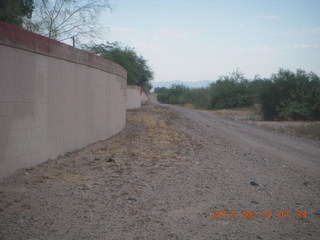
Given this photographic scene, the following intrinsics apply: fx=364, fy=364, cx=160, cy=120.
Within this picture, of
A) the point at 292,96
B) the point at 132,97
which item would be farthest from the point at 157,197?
the point at 292,96

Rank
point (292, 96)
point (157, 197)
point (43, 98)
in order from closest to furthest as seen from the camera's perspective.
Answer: point (157, 197) < point (43, 98) < point (292, 96)

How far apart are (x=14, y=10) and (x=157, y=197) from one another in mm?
11215

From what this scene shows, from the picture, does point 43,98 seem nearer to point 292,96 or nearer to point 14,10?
point 14,10

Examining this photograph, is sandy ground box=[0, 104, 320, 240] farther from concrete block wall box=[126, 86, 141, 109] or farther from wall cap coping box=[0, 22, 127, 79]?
concrete block wall box=[126, 86, 141, 109]

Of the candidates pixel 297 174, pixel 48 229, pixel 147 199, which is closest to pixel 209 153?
pixel 297 174

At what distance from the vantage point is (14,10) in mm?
14023

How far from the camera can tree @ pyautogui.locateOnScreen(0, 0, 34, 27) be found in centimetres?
1363
